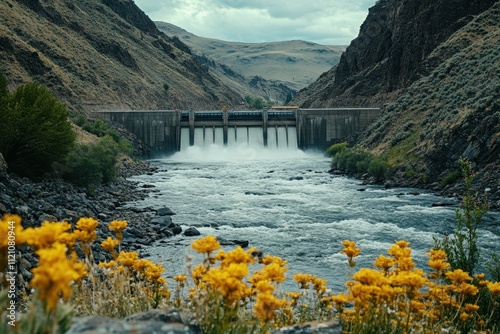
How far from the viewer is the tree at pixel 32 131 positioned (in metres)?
23.6

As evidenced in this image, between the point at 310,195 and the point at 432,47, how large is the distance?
43.1 metres

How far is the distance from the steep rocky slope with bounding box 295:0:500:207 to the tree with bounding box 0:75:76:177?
980 inches

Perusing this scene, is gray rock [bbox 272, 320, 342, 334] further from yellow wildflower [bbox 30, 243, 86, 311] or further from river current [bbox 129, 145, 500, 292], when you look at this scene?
river current [bbox 129, 145, 500, 292]

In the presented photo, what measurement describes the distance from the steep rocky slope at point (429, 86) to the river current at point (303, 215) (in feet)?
14.2

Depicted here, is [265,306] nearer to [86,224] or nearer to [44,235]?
[44,235]

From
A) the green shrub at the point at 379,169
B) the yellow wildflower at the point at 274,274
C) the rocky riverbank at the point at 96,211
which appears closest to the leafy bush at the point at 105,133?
the rocky riverbank at the point at 96,211

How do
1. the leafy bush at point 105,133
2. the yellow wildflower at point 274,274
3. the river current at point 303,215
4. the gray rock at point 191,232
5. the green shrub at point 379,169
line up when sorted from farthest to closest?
1. the leafy bush at point 105,133
2. the green shrub at point 379,169
3. the gray rock at point 191,232
4. the river current at point 303,215
5. the yellow wildflower at point 274,274

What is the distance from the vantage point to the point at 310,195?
3344 cm

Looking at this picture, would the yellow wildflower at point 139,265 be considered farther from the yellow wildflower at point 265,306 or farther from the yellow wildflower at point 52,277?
the yellow wildflower at point 52,277

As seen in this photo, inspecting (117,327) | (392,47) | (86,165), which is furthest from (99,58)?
(117,327)

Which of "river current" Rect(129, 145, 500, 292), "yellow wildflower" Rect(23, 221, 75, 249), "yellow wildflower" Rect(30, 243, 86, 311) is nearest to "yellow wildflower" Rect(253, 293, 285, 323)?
"yellow wildflower" Rect(30, 243, 86, 311)

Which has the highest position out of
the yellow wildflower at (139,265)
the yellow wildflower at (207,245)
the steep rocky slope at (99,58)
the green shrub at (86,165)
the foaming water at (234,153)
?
the steep rocky slope at (99,58)

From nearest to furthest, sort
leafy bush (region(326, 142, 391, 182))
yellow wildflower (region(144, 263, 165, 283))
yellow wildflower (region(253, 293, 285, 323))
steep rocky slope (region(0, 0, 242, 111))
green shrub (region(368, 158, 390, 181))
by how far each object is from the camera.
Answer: yellow wildflower (region(253, 293, 285, 323)) < yellow wildflower (region(144, 263, 165, 283)) < green shrub (region(368, 158, 390, 181)) < leafy bush (region(326, 142, 391, 182)) < steep rocky slope (region(0, 0, 242, 111))

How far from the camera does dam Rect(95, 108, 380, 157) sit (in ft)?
205
